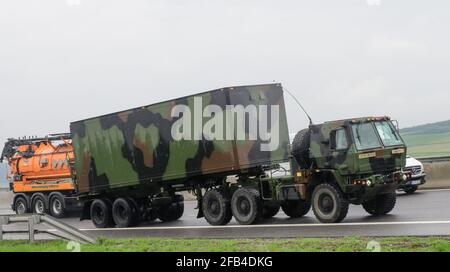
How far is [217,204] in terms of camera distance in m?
17.5

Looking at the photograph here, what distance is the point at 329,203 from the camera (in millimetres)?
15453

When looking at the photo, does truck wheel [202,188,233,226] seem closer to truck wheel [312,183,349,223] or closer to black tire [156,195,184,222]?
truck wheel [312,183,349,223]

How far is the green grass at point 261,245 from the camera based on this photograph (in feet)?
34.6

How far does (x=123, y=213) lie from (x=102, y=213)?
835 millimetres

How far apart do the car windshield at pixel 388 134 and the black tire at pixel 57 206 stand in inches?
582

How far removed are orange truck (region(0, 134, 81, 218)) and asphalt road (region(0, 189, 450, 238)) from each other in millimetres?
6502

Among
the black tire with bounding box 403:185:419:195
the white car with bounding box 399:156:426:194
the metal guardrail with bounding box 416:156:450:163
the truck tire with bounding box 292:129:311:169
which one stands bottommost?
the black tire with bounding box 403:185:419:195

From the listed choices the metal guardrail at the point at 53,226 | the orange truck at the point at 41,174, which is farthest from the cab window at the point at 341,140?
the orange truck at the point at 41,174

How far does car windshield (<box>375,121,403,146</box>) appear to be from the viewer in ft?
51.4

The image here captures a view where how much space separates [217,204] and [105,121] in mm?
4471

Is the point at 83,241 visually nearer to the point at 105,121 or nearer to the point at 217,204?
the point at 217,204

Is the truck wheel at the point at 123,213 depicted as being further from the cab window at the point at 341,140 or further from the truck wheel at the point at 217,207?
the cab window at the point at 341,140

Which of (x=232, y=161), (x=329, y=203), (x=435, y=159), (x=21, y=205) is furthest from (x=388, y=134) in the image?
(x=21, y=205)

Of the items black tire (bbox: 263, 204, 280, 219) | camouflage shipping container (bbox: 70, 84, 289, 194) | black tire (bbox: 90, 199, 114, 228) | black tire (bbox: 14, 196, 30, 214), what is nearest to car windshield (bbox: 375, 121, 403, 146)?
camouflage shipping container (bbox: 70, 84, 289, 194)
